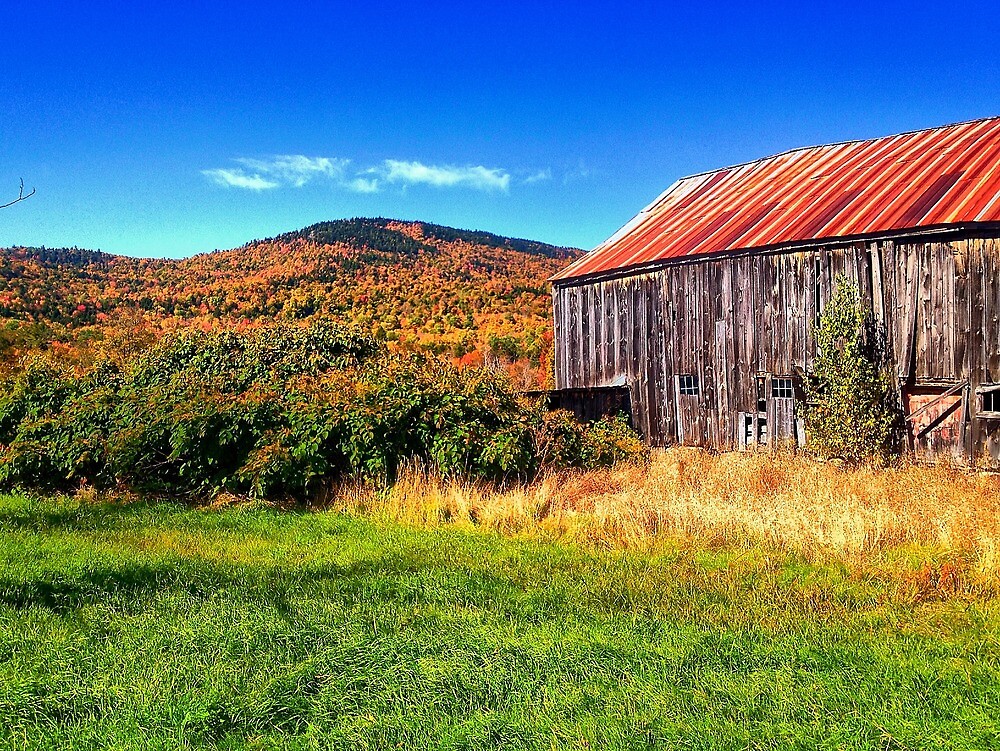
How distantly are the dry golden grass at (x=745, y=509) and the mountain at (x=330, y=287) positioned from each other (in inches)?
1015

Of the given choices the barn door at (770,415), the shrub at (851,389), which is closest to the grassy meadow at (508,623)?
the shrub at (851,389)

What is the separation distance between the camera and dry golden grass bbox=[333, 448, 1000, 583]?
8.95 metres

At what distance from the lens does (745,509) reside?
10.3 meters

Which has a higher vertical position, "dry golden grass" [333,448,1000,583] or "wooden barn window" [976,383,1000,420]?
"wooden barn window" [976,383,1000,420]

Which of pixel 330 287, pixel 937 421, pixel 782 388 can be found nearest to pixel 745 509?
pixel 937 421

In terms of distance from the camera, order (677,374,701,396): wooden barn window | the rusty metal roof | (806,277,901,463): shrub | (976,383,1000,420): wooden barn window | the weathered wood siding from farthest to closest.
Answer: (677,374,701,396): wooden barn window
the rusty metal roof
(806,277,901,463): shrub
the weathered wood siding
(976,383,1000,420): wooden barn window

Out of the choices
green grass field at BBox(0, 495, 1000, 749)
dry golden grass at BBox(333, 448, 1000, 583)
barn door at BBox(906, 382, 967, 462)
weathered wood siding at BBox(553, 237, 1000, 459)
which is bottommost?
green grass field at BBox(0, 495, 1000, 749)

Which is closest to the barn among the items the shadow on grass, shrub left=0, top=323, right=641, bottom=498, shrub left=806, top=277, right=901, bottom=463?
shrub left=806, top=277, right=901, bottom=463

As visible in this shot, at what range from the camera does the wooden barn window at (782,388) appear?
55.4 ft

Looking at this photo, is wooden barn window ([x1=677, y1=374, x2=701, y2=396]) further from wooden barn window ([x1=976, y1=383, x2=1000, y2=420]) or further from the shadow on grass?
the shadow on grass

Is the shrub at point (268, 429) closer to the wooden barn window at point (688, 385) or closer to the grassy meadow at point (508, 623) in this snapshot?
the grassy meadow at point (508, 623)

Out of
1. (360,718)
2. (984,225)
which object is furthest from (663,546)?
(984,225)

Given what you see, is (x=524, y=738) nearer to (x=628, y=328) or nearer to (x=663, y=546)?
(x=663, y=546)

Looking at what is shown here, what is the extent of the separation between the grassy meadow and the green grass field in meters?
0.02
